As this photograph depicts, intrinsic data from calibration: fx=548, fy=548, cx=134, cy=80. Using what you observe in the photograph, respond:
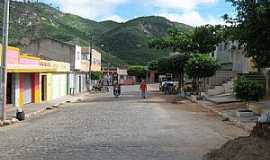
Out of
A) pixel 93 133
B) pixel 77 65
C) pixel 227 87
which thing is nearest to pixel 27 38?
pixel 77 65

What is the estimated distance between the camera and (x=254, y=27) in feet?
47.8

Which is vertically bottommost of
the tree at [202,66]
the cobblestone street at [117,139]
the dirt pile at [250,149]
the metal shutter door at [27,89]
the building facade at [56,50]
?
the cobblestone street at [117,139]

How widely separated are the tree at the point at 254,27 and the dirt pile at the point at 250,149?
98.6 inches

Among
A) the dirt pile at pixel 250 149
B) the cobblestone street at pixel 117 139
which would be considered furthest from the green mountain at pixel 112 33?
the dirt pile at pixel 250 149

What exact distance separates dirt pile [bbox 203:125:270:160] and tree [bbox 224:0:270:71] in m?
2.50

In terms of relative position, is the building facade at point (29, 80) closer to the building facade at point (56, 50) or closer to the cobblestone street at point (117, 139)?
the cobblestone street at point (117, 139)

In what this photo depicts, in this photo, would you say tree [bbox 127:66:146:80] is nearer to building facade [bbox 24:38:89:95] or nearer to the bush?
building facade [bbox 24:38:89:95]

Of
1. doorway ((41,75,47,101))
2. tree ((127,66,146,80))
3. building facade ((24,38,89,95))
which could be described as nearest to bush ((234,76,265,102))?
doorway ((41,75,47,101))

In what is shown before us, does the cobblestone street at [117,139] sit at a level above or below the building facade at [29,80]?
below

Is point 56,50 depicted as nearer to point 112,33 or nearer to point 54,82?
point 54,82

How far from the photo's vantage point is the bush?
3059 centimetres

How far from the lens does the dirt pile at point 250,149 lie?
10.9 m

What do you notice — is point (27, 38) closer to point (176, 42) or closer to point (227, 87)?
point (176, 42)

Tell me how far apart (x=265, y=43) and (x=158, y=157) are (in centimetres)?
432
